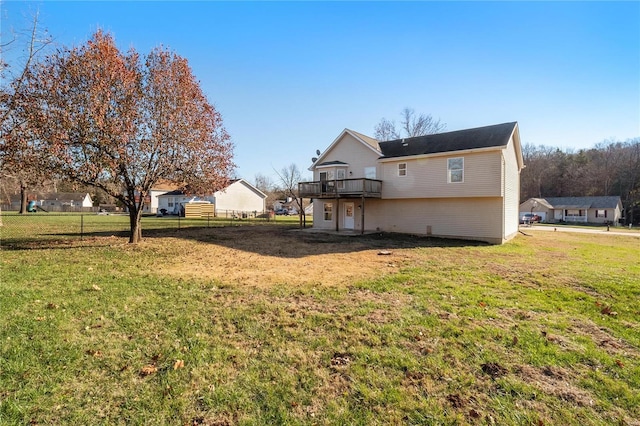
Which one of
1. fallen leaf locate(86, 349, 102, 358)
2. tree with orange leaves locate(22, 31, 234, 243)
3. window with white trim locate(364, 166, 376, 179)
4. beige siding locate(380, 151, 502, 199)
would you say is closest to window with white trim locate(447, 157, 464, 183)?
beige siding locate(380, 151, 502, 199)

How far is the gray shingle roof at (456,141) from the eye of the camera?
51.3ft

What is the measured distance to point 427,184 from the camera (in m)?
17.2

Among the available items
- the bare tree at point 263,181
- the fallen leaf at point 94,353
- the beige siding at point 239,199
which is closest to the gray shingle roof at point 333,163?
the fallen leaf at point 94,353

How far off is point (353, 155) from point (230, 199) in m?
28.3

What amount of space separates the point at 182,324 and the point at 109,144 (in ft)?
29.1

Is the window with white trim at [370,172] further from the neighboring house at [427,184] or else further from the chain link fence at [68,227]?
the chain link fence at [68,227]

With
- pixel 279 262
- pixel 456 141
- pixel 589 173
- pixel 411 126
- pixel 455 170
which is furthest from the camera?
pixel 589 173

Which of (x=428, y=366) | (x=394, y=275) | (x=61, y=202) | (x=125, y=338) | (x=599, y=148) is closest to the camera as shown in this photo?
(x=428, y=366)

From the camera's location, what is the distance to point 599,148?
189 ft

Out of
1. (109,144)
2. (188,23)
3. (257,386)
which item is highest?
(188,23)

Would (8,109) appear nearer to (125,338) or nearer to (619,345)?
(125,338)

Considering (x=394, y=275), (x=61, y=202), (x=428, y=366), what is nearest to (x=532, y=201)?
(x=394, y=275)

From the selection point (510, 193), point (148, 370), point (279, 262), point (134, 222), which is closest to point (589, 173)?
point (510, 193)

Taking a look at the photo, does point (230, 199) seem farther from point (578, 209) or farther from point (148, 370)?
point (578, 209)
